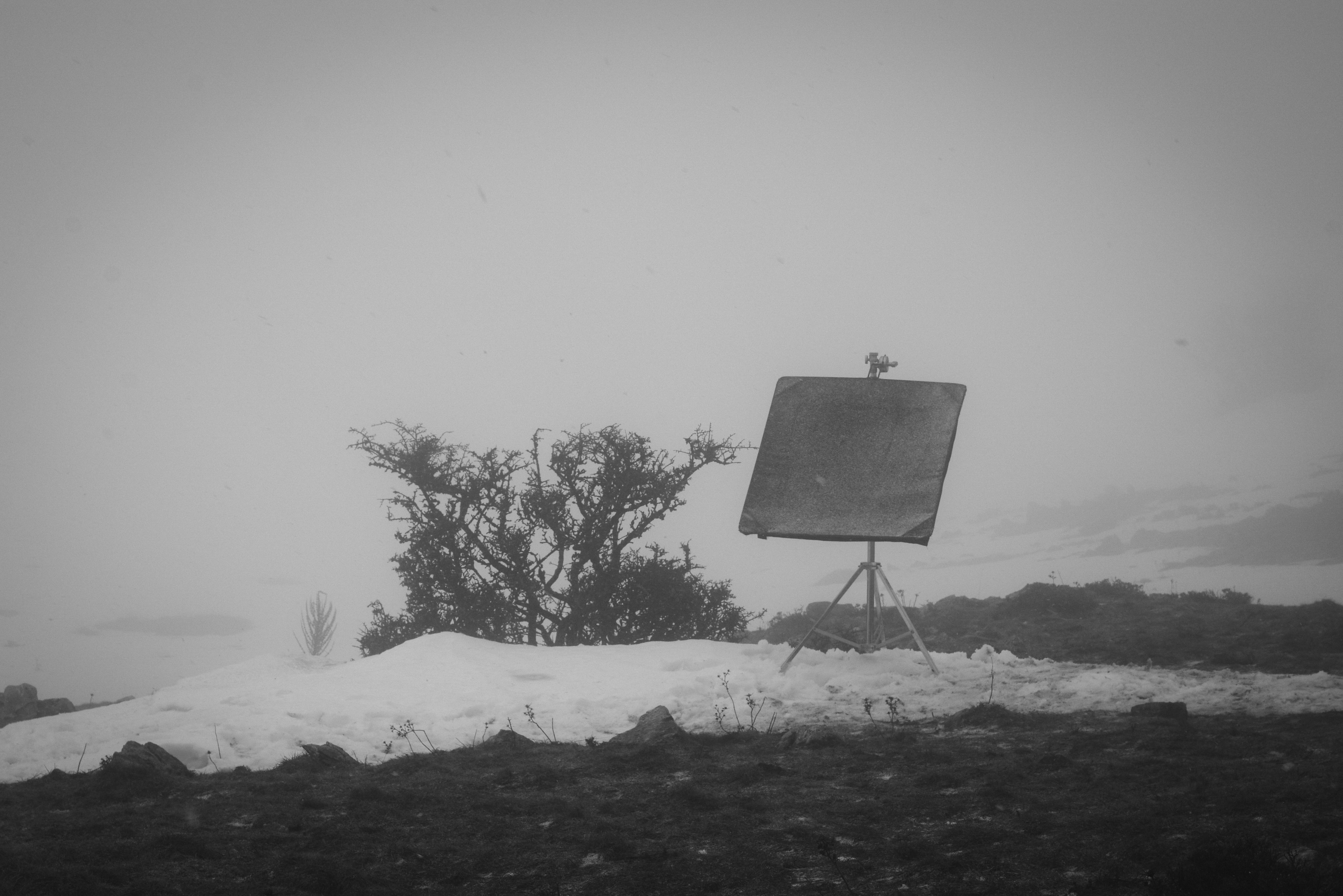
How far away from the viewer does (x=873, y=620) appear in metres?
11.6

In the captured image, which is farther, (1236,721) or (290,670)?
(290,670)

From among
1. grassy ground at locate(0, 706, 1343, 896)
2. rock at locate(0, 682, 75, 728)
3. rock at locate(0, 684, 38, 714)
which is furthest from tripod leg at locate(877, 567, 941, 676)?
rock at locate(0, 684, 38, 714)

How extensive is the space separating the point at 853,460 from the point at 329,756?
7121 mm

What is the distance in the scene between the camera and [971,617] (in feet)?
54.2

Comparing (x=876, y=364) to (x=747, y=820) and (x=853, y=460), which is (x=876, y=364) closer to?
(x=853, y=460)

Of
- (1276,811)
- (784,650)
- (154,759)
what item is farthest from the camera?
(784,650)

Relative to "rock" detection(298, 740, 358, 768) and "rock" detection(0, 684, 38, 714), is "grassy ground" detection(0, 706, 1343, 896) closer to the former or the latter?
"rock" detection(298, 740, 358, 768)

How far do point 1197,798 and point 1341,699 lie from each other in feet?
13.0

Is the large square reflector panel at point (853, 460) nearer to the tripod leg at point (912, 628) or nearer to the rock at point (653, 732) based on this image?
the tripod leg at point (912, 628)

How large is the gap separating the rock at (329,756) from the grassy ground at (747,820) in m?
0.13

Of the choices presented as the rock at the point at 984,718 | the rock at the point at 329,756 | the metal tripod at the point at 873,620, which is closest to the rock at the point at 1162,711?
the rock at the point at 984,718

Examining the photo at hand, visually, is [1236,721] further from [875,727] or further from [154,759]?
[154,759]

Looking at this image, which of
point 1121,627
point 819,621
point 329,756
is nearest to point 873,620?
point 819,621

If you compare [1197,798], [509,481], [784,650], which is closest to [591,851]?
[1197,798]
